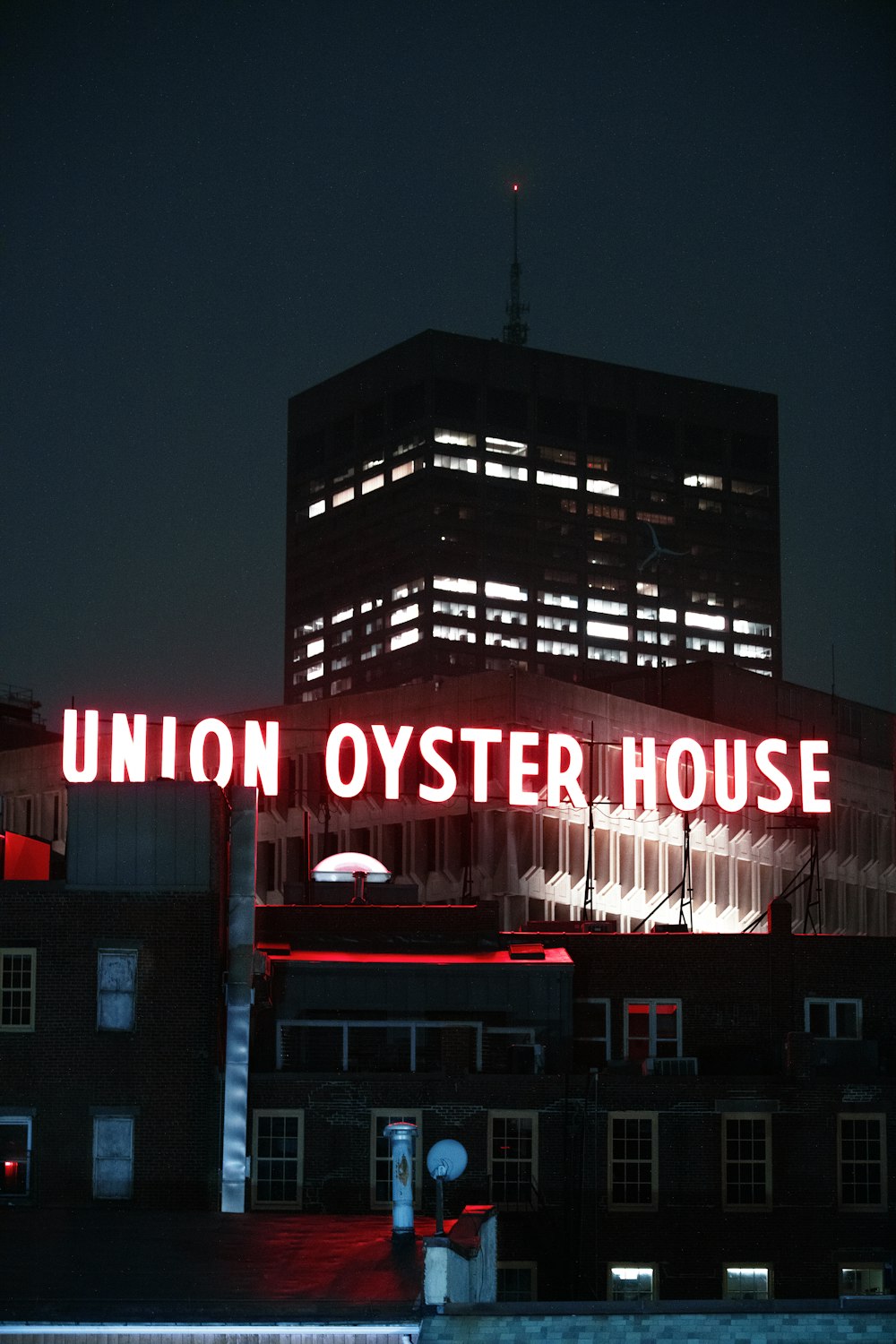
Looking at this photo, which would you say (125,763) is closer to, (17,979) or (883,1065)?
(17,979)

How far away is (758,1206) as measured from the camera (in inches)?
2564

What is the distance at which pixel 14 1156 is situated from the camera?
202 ft

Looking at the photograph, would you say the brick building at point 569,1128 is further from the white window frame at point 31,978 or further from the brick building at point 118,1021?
the white window frame at point 31,978

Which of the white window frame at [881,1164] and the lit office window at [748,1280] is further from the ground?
the white window frame at [881,1164]

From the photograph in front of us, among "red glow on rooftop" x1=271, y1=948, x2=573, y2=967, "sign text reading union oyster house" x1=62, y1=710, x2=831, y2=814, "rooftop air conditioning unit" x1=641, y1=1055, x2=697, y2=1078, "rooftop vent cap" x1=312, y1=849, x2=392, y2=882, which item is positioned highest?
"sign text reading union oyster house" x1=62, y1=710, x2=831, y2=814

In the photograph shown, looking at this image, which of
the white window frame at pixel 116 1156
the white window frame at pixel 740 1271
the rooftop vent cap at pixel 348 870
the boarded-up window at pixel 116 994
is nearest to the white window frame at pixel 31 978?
the boarded-up window at pixel 116 994

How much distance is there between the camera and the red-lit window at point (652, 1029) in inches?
2857

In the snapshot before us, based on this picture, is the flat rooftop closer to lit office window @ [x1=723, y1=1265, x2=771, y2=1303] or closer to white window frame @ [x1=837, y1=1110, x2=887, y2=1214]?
lit office window @ [x1=723, y1=1265, x2=771, y2=1303]

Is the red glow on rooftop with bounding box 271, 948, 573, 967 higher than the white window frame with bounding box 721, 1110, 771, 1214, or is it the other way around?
the red glow on rooftop with bounding box 271, 948, 573, 967

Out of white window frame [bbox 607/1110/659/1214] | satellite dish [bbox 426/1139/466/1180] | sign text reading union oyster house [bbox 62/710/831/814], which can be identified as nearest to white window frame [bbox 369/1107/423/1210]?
white window frame [bbox 607/1110/659/1214]

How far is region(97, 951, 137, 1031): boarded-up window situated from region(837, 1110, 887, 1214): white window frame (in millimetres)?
21761

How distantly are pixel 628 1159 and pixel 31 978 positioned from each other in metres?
18.6

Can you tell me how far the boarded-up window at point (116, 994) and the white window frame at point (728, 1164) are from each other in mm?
18236

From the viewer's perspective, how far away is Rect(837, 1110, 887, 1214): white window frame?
65.3 metres
